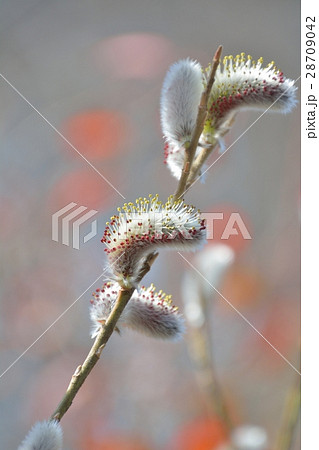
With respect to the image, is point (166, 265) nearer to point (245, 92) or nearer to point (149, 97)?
point (149, 97)

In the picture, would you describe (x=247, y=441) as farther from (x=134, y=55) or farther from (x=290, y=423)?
(x=134, y=55)

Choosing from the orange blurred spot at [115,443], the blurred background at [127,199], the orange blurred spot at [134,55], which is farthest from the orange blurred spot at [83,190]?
the orange blurred spot at [115,443]

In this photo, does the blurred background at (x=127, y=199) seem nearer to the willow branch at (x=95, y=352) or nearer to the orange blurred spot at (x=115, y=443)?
the orange blurred spot at (x=115, y=443)

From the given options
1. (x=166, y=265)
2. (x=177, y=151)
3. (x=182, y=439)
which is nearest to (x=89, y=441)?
(x=182, y=439)

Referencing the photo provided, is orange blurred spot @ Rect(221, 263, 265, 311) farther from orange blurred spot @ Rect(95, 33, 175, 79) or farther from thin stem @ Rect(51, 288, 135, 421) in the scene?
thin stem @ Rect(51, 288, 135, 421)

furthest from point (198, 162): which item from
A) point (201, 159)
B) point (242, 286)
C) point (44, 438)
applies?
point (242, 286)
